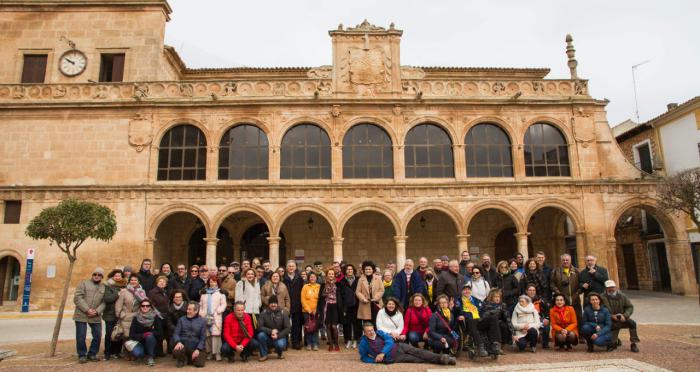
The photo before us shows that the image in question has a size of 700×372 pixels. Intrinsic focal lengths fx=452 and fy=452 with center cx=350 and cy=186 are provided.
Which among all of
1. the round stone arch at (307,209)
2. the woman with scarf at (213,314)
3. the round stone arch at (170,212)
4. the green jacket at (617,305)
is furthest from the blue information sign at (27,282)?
the green jacket at (617,305)

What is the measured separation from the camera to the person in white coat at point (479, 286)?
8570 millimetres

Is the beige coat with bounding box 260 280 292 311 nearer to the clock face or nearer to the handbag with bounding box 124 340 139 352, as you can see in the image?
the handbag with bounding box 124 340 139 352

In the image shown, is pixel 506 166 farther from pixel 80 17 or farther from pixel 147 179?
pixel 80 17

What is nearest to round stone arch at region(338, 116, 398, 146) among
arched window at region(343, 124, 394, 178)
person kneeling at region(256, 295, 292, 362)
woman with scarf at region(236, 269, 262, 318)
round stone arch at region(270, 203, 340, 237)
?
arched window at region(343, 124, 394, 178)

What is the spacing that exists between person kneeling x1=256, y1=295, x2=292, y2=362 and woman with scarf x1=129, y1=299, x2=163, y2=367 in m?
1.76

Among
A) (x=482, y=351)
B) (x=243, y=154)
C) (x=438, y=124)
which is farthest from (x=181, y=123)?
(x=482, y=351)

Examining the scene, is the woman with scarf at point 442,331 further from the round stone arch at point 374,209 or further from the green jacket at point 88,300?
the round stone arch at point 374,209

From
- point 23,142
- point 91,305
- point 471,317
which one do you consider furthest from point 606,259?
point 23,142

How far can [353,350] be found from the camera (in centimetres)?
877

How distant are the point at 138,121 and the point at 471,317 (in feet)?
50.4

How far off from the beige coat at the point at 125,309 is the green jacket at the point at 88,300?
39 centimetres

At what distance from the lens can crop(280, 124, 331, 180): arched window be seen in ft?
58.5

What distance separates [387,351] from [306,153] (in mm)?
11544

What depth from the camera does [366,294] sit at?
862 cm
